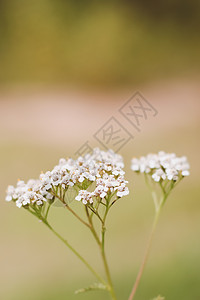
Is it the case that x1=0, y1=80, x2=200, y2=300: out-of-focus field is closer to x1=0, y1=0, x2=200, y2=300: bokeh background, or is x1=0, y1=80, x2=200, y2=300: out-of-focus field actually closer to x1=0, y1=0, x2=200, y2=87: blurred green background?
x1=0, y1=0, x2=200, y2=300: bokeh background

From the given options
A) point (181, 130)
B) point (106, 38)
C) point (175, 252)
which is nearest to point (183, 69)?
point (106, 38)

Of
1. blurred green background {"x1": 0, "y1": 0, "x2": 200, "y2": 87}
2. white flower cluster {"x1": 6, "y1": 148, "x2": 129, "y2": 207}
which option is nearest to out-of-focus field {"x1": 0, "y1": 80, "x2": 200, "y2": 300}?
blurred green background {"x1": 0, "y1": 0, "x2": 200, "y2": 87}

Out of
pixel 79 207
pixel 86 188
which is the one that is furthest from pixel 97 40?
pixel 86 188

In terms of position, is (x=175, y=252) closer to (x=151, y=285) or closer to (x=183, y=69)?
(x=151, y=285)

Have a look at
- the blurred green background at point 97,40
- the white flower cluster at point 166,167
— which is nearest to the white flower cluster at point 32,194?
the white flower cluster at point 166,167

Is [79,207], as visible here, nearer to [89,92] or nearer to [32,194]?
[32,194]

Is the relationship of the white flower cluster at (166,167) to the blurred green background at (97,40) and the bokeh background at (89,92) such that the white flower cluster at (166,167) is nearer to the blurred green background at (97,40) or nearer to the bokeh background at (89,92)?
the bokeh background at (89,92)
